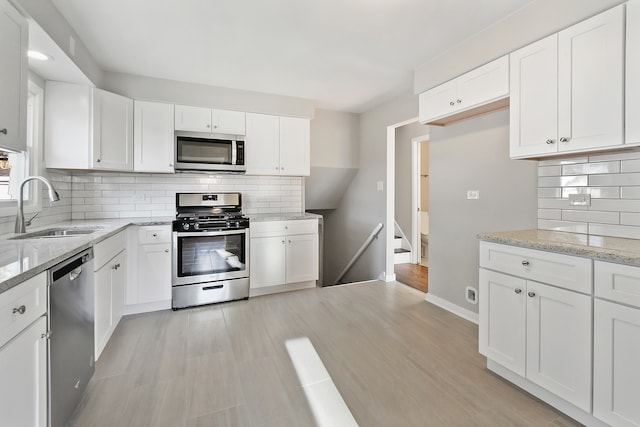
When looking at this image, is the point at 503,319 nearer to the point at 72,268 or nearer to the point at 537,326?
the point at 537,326

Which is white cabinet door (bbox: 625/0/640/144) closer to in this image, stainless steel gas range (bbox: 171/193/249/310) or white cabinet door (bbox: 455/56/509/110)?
white cabinet door (bbox: 455/56/509/110)

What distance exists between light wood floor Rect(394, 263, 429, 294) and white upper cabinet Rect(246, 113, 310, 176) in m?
2.05

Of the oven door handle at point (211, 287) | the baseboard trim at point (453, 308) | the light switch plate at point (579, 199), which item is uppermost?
the light switch plate at point (579, 199)

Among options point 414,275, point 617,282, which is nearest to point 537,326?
point 617,282

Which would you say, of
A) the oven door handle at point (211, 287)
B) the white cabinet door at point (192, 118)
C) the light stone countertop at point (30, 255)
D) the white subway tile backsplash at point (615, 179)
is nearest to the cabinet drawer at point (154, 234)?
the oven door handle at point (211, 287)

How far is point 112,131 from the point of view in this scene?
2.92 metres

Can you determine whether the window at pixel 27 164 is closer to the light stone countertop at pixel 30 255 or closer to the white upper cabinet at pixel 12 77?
the light stone countertop at pixel 30 255

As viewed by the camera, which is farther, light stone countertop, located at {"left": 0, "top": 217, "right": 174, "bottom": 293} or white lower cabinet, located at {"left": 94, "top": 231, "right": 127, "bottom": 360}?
white lower cabinet, located at {"left": 94, "top": 231, "right": 127, "bottom": 360}

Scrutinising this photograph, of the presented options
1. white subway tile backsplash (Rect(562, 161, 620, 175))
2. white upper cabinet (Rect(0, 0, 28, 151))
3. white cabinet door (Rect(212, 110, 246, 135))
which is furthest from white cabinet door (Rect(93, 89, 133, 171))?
white subway tile backsplash (Rect(562, 161, 620, 175))

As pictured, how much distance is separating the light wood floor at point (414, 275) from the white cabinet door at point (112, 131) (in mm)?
3638

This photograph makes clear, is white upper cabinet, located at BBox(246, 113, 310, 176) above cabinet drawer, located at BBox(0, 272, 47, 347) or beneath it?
above

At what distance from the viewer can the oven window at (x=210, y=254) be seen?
3.11 metres

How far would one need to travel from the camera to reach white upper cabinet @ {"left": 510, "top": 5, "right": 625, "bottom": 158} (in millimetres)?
1632

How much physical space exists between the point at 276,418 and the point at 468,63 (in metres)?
2.91
